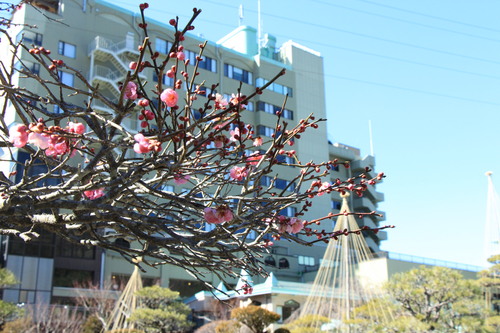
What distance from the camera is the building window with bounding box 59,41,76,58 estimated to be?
31.4 meters

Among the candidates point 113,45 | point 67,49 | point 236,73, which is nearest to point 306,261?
point 236,73

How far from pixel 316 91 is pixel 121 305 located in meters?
27.8

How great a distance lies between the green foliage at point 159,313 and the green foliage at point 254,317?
11.7 feet

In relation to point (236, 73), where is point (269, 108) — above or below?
below

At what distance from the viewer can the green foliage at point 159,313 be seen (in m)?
19.8

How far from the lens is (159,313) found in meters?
20.0

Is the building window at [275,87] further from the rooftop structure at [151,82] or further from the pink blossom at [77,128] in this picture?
the pink blossom at [77,128]

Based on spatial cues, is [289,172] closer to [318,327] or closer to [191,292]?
[191,292]

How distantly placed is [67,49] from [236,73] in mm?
12697

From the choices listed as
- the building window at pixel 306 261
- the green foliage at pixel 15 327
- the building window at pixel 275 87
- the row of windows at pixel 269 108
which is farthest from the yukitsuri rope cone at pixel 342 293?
the building window at pixel 275 87

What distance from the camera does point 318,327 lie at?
18641 millimetres

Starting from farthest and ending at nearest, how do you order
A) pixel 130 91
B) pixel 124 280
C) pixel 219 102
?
1. pixel 124 280
2. pixel 219 102
3. pixel 130 91

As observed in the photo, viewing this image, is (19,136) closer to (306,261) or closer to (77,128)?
(77,128)

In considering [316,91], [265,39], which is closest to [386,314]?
[316,91]
